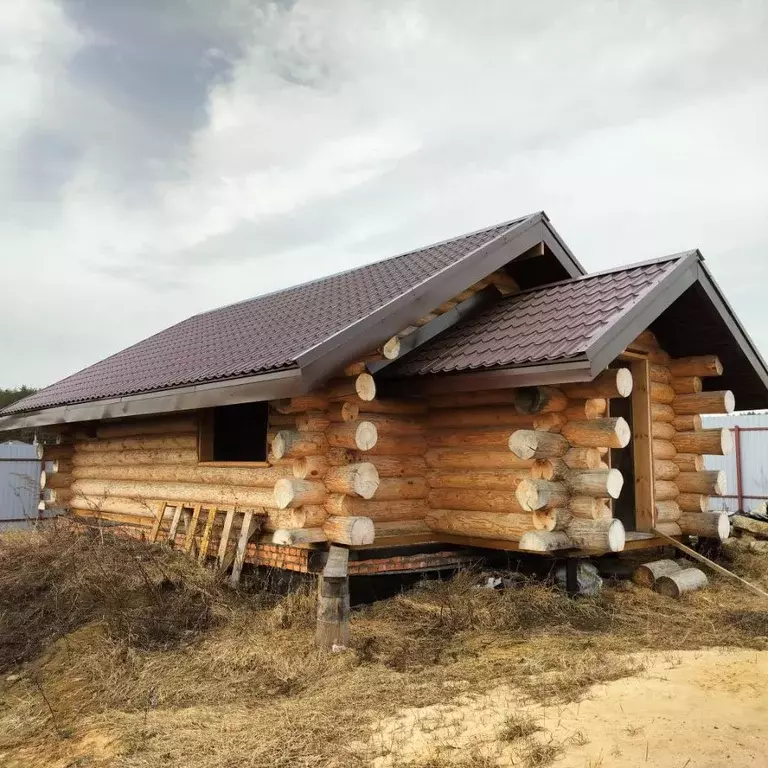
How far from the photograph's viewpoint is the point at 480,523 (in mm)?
8211

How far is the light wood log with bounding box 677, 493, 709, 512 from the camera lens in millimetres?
9984

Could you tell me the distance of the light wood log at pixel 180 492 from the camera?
346 inches

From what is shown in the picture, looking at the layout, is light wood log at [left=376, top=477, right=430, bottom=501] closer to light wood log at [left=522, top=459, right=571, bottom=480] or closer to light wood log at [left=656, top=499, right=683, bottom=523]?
light wood log at [left=522, top=459, right=571, bottom=480]

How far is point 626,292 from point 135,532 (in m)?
7.82

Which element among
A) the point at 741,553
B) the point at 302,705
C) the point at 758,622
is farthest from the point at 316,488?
the point at 741,553

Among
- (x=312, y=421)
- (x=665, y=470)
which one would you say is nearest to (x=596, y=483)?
(x=665, y=470)

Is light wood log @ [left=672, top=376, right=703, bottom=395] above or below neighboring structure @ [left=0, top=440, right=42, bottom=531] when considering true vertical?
above

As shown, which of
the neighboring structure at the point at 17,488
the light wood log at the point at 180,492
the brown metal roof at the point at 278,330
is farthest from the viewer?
the neighboring structure at the point at 17,488

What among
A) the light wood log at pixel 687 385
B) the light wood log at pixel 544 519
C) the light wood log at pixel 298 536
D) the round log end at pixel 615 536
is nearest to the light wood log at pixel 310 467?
the light wood log at pixel 298 536

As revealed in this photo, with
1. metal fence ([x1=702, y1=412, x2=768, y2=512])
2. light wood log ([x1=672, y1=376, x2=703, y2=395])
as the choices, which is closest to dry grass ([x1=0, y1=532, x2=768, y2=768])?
light wood log ([x1=672, y1=376, x2=703, y2=395])

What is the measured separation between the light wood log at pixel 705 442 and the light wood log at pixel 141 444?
6578 mm

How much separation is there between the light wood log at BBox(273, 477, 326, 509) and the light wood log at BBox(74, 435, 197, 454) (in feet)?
8.95

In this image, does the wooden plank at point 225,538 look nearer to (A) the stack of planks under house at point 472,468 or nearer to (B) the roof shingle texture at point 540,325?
(A) the stack of planks under house at point 472,468

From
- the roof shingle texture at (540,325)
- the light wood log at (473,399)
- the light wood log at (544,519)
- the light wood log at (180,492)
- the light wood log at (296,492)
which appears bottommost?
the light wood log at (544,519)
